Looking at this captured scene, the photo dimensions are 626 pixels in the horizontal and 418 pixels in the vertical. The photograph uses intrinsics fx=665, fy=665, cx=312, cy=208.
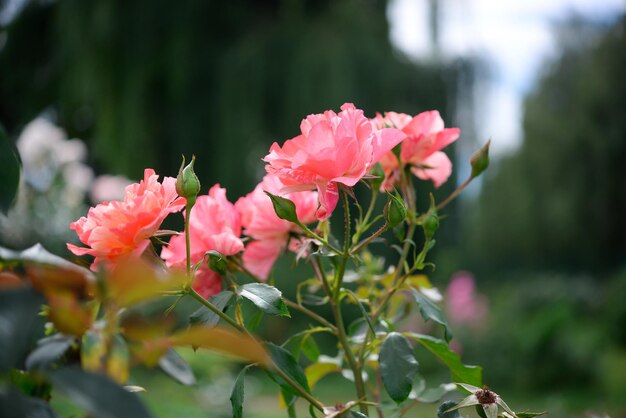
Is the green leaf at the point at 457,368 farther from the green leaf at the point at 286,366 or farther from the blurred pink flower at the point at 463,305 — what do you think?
the blurred pink flower at the point at 463,305

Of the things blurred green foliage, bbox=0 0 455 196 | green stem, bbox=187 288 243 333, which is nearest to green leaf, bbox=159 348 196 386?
green stem, bbox=187 288 243 333

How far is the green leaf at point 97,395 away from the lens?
6.8 inches

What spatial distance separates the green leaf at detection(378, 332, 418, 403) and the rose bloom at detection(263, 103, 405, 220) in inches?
3.2

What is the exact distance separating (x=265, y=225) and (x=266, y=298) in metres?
0.10

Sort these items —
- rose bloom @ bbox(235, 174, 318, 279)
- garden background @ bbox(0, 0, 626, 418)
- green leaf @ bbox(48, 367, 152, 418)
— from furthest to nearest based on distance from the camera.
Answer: garden background @ bbox(0, 0, 626, 418)
rose bloom @ bbox(235, 174, 318, 279)
green leaf @ bbox(48, 367, 152, 418)

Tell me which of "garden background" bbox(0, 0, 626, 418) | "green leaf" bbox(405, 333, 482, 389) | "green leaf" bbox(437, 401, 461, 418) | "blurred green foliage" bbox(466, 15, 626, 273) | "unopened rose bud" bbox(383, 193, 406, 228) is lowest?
"blurred green foliage" bbox(466, 15, 626, 273)

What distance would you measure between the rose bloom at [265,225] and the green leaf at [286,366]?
0.26ft

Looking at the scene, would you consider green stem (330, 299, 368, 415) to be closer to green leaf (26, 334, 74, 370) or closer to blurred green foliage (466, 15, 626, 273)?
green leaf (26, 334, 74, 370)

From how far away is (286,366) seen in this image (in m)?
0.34

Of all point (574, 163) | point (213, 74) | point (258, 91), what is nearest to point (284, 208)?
point (258, 91)

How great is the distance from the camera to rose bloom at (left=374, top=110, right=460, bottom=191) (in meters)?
0.42

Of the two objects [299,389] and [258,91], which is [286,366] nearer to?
[299,389]

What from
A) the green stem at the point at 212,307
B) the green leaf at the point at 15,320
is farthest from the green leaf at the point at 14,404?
the green stem at the point at 212,307

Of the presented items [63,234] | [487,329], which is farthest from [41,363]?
[487,329]
